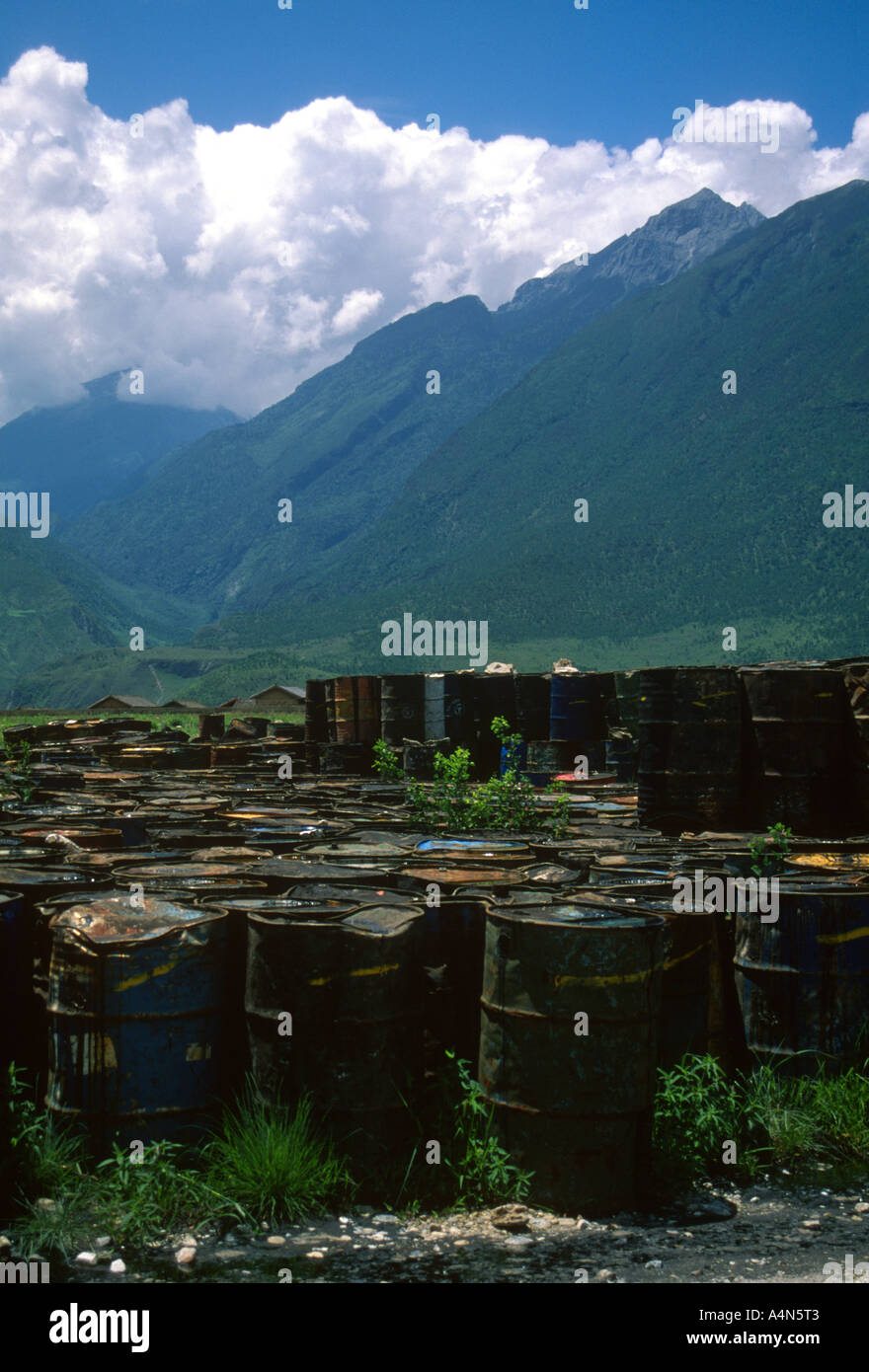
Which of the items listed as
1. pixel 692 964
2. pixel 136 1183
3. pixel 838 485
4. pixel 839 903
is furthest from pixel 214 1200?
pixel 838 485

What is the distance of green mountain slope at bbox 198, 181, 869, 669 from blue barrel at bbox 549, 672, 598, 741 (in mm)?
58467

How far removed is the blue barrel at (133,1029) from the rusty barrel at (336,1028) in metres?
0.23

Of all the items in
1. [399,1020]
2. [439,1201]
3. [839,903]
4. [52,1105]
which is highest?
[839,903]

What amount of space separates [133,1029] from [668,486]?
102692 millimetres

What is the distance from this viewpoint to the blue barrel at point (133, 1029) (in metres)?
4.66

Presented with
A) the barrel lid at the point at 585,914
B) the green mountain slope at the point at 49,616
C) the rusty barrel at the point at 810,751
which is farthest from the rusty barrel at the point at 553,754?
the green mountain slope at the point at 49,616

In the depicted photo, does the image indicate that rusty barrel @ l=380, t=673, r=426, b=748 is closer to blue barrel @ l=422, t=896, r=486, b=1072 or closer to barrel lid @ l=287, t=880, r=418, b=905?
barrel lid @ l=287, t=880, r=418, b=905

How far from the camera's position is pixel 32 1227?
423 cm

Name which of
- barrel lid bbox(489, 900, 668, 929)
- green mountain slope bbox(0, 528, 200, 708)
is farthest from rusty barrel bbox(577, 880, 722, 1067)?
green mountain slope bbox(0, 528, 200, 708)

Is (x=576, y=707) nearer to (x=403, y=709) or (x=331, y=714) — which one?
(x=403, y=709)

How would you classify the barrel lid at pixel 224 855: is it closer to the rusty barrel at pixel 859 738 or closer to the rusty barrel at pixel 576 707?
the rusty barrel at pixel 859 738

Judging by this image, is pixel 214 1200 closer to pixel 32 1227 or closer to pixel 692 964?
pixel 32 1227

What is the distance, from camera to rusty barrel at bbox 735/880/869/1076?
5.39 meters
